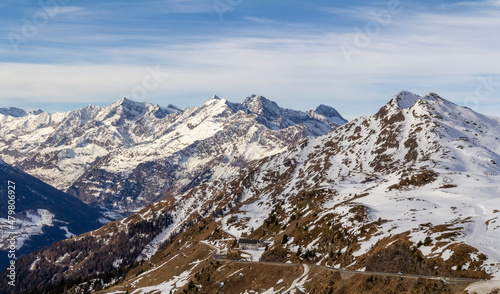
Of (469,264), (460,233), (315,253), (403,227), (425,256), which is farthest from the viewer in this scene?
(315,253)

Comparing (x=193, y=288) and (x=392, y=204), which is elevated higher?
(x=392, y=204)

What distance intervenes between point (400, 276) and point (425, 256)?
10.6 meters

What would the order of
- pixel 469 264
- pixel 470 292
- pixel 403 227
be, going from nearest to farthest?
pixel 470 292, pixel 469 264, pixel 403 227

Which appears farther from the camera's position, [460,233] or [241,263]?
[241,263]

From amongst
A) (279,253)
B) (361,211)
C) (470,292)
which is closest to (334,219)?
(361,211)

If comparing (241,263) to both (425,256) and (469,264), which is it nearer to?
(425,256)

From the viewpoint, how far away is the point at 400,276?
9688cm

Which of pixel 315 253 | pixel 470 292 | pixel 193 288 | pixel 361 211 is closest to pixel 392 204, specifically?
pixel 361 211

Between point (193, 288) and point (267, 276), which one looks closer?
point (267, 276)

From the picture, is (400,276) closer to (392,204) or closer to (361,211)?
(361,211)

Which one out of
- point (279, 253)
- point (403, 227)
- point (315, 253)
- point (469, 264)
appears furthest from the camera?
point (279, 253)

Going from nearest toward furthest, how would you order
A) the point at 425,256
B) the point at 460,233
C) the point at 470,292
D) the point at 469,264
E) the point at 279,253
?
the point at 470,292 → the point at 469,264 → the point at 425,256 → the point at 460,233 → the point at 279,253

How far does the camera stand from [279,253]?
162750 mm

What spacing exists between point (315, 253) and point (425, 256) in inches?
1983
